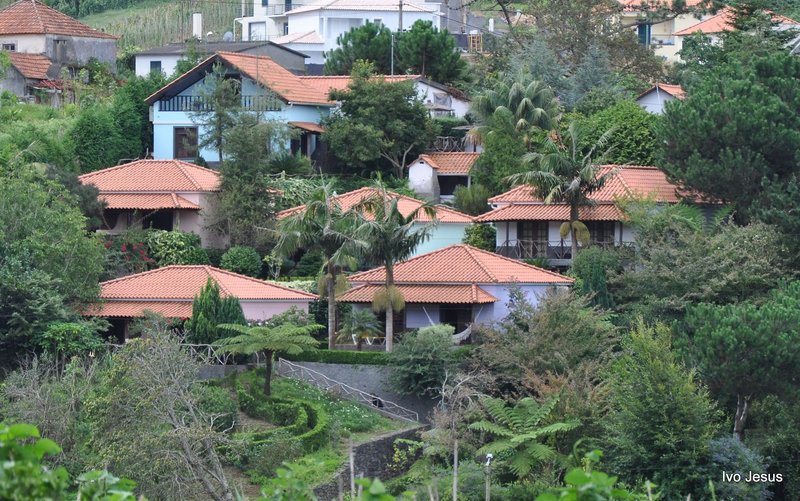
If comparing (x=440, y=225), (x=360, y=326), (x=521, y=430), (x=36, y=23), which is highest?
(x=36, y=23)

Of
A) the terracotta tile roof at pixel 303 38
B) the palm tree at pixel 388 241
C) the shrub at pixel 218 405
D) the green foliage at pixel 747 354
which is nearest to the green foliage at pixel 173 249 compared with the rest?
the palm tree at pixel 388 241

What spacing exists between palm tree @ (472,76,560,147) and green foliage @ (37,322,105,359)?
61.0 ft

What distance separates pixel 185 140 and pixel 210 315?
16.6 meters

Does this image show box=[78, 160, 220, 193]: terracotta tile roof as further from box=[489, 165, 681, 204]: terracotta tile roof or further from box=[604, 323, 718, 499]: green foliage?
box=[604, 323, 718, 499]: green foliage

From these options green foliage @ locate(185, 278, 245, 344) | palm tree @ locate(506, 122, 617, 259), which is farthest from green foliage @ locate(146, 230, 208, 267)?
palm tree @ locate(506, 122, 617, 259)

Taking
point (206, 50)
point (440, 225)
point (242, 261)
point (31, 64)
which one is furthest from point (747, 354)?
point (31, 64)

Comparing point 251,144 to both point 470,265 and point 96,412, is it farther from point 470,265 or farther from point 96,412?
point 96,412

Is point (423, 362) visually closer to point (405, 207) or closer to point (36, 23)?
point (405, 207)

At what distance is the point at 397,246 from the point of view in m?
40.4

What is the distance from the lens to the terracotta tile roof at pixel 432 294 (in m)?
41.5

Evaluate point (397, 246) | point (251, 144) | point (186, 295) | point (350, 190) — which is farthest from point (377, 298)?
point (350, 190)

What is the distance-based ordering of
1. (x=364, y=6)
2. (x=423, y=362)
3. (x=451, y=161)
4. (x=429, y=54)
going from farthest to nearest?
1. (x=364, y=6)
2. (x=429, y=54)
3. (x=451, y=161)
4. (x=423, y=362)

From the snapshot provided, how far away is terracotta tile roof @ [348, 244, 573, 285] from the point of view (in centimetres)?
4247

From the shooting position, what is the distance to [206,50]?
6375 centimetres
